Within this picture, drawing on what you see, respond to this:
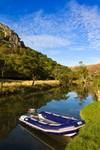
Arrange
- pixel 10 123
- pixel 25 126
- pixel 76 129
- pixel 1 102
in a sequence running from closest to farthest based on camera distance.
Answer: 1. pixel 76 129
2. pixel 25 126
3. pixel 10 123
4. pixel 1 102

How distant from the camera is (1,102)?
62.0 metres

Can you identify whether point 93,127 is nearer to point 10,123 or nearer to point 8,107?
point 10,123

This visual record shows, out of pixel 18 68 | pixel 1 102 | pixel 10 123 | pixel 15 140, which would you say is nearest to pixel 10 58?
pixel 18 68

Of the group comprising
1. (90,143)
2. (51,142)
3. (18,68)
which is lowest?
(51,142)

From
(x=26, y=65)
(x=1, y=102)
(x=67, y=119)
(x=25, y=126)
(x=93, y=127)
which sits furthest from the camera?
(x=26, y=65)

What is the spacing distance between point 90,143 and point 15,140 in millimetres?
12591

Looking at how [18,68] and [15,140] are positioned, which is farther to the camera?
[18,68]

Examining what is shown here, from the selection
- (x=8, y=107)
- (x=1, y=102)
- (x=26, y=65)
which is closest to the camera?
(x=8, y=107)

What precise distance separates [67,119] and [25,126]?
22.4ft

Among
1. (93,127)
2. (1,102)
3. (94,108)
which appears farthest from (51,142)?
(1,102)

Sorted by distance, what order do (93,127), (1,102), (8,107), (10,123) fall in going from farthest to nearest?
(1,102) → (8,107) → (10,123) → (93,127)

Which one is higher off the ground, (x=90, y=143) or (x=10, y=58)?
(x=10, y=58)

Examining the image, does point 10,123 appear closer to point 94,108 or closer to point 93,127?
point 94,108

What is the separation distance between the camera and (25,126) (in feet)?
127
